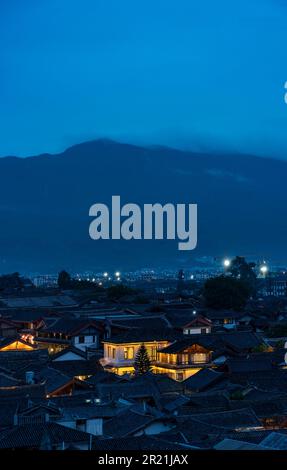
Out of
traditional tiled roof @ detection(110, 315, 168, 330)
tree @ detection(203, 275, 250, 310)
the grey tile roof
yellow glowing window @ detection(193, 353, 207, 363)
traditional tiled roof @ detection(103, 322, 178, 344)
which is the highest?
tree @ detection(203, 275, 250, 310)

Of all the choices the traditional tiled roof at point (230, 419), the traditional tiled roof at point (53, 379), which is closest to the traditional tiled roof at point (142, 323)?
the traditional tiled roof at point (53, 379)

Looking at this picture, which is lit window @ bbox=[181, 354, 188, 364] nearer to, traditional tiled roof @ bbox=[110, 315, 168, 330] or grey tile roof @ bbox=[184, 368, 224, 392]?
grey tile roof @ bbox=[184, 368, 224, 392]

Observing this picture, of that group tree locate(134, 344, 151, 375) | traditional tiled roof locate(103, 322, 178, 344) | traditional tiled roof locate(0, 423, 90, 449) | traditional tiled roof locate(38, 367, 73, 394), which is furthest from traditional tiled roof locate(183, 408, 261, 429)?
traditional tiled roof locate(103, 322, 178, 344)

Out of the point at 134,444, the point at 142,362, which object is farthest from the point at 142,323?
the point at 134,444

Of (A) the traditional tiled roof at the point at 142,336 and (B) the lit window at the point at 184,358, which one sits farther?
(A) the traditional tiled roof at the point at 142,336

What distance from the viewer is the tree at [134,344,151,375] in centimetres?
2514

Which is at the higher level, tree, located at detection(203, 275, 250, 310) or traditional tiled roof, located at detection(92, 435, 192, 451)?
tree, located at detection(203, 275, 250, 310)

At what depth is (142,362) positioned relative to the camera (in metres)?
25.4

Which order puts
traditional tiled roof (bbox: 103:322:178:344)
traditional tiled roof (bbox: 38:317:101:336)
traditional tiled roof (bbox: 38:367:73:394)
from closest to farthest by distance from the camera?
traditional tiled roof (bbox: 38:367:73:394), traditional tiled roof (bbox: 103:322:178:344), traditional tiled roof (bbox: 38:317:101:336)

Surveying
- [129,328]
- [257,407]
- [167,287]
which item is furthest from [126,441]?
[167,287]

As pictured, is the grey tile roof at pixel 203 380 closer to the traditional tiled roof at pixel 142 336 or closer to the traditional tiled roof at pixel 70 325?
the traditional tiled roof at pixel 142 336

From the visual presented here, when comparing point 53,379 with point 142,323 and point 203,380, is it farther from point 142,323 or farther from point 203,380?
point 142,323

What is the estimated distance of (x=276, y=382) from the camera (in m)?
21.2

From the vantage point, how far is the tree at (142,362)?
25.1 meters
